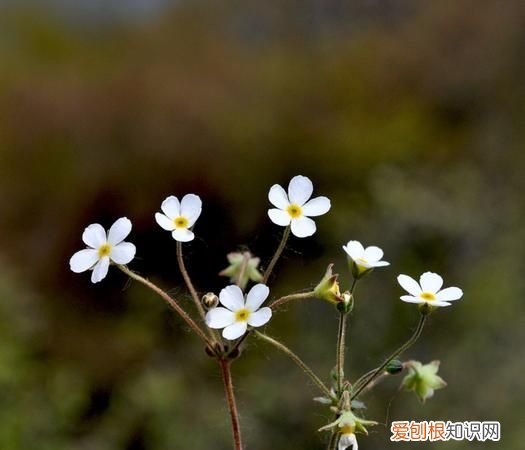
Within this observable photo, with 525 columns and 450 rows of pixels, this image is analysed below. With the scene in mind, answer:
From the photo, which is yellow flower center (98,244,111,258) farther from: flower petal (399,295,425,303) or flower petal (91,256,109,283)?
flower petal (399,295,425,303)

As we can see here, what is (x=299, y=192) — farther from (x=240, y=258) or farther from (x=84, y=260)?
(x=84, y=260)

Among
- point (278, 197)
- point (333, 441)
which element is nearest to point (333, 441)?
point (333, 441)

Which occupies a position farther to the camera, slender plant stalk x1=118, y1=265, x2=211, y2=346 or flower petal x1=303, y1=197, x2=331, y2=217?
flower petal x1=303, y1=197, x2=331, y2=217

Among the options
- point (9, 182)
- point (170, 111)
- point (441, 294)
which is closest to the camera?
point (441, 294)

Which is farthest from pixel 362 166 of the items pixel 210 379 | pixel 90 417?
pixel 90 417

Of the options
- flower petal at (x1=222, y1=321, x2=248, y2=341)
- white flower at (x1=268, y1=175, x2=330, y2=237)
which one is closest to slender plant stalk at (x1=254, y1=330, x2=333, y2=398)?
flower petal at (x1=222, y1=321, x2=248, y2=341)

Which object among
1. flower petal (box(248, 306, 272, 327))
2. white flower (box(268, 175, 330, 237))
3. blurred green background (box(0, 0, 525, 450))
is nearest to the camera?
flower petal (box(248, 306, 272, 327))

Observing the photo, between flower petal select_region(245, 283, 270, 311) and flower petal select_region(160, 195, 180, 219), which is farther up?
flower petal select_region(160, 195, 180, 219)

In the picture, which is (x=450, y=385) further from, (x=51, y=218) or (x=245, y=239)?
(x=51, y=218)
